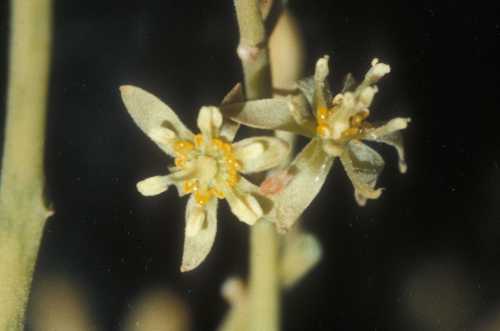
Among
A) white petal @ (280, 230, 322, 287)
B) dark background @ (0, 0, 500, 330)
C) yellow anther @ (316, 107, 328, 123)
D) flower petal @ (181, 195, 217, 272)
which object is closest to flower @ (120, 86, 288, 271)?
flower petal @ (181, 195, 217, 272)

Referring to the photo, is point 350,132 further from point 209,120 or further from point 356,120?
point 209,120

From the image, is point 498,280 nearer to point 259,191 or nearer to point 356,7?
point 356,7

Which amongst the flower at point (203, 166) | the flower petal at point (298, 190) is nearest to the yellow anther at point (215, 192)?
the flower at point (203, 166)

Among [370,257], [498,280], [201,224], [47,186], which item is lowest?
[498,280]

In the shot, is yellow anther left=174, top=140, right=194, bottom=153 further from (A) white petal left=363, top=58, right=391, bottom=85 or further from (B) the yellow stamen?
(A) white petal left=363, top=58, right=391, bottom=85

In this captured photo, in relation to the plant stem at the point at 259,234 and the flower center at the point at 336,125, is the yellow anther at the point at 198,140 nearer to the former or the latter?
the plant stem at the point at 259,234

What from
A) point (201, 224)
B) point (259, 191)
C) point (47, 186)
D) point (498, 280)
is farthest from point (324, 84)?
point (498, 280)

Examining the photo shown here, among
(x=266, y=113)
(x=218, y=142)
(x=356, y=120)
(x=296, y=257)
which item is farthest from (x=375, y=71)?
(x=296, y=257)
